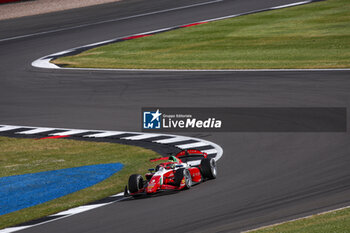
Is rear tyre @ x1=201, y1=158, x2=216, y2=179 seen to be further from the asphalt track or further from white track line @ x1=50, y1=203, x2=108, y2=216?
white track line @ x1=50, y1=203, x2=108, y2=216

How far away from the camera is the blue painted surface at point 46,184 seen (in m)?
14.9

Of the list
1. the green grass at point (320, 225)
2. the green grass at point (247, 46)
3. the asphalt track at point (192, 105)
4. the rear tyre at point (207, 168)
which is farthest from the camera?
the green grass at point (247, 46)

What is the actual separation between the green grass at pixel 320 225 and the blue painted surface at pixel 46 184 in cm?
589

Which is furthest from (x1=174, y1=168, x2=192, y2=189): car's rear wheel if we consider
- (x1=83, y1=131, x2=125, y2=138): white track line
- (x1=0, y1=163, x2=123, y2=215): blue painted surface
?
(x1=83, y1=131, x2=125, y2=138): white track line

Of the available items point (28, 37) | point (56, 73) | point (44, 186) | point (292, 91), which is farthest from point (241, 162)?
point (28, 37)

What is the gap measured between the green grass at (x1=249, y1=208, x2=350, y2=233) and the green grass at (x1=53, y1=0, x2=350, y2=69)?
52.4 feet

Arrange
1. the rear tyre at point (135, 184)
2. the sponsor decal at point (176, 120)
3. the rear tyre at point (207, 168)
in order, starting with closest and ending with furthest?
the rear tyre at point (135, 184), the rear tyre at point (207, 168), the sponsor decal at point (176, 120)

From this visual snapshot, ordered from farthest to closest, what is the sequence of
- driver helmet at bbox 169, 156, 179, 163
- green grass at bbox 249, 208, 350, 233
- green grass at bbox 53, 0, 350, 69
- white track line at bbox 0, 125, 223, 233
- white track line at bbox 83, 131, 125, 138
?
green grass at bbox 53, 0, 350, 69 → white track line at bbox 83, 131, 125, 138 → driver helmet at bbox 169, 156, 179, 163 → white track line at bbox 0, 125, 223, 233 → green grass at bbox 249, 208, 350, 233

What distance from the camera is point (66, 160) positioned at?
18.3 meters

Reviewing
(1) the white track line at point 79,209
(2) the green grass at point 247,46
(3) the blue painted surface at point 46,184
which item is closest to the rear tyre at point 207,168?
(1) the white track line at point 79,209

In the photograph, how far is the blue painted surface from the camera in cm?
1489

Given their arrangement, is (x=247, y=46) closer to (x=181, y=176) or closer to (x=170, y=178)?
(x=170, y=178)

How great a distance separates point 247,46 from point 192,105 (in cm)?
988

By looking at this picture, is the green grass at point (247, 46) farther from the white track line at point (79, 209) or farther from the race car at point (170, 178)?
the white track line at point (79, 209)
